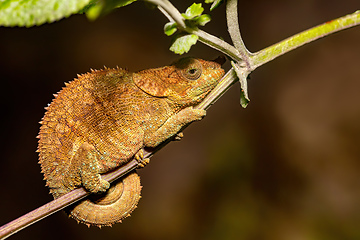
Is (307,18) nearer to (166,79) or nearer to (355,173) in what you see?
(355,173)

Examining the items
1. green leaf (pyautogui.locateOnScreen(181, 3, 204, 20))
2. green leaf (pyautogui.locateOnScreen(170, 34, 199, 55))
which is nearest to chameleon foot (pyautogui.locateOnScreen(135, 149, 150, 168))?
green leaf (pyautogui.locateOnScreen(170, 34, 199, 55))

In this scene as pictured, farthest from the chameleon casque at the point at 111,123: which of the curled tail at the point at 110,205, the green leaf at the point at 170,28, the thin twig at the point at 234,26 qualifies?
the green leaf at the point at 170,28

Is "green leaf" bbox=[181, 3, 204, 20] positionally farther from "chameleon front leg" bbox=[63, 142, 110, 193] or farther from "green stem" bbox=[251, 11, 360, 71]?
"chameleon front leg" bbox=[63, 142, 110, 193]

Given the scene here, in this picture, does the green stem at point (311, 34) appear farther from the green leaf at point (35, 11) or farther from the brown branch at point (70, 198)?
the green leaf at point (35, 11)

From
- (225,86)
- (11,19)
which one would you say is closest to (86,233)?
(225,86)

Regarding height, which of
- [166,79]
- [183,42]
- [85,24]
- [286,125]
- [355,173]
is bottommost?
[183,42]

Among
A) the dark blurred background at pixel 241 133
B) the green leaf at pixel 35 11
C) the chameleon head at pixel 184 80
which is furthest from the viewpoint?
the dark blurred background at pixel 241 133
